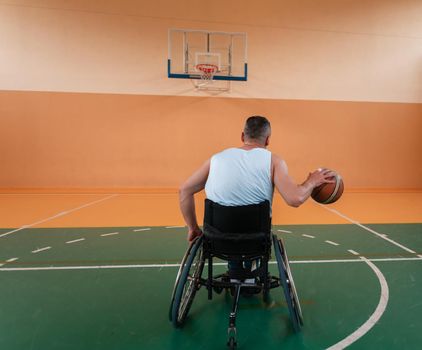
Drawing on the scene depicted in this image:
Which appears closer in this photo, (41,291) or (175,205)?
(41,291)

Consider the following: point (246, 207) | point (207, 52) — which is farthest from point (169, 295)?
point (207, 52)

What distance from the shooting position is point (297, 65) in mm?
7625

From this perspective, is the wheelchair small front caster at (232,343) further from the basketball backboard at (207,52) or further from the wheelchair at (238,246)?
the basketball backboard at (207,52)

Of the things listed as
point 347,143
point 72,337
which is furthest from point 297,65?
point 72,337

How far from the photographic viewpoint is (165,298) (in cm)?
228

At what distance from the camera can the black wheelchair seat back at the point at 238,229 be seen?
1.69 m

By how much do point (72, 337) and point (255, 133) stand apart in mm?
1636

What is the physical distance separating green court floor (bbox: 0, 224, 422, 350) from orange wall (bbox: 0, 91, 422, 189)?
395 cm

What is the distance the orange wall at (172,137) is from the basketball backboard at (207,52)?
73 cm

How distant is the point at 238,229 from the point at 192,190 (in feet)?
1.41

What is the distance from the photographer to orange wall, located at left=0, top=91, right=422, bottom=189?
728cm

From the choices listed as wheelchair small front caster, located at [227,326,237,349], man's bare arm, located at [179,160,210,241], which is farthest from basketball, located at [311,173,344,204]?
wheelchair small front caster, located at [227,326,237,349]

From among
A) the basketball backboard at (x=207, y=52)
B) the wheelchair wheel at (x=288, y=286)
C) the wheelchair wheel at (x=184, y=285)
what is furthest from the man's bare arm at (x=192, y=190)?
the basketball backboard at (x=207, y=52)

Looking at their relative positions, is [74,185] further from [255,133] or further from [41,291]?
[255,133]
